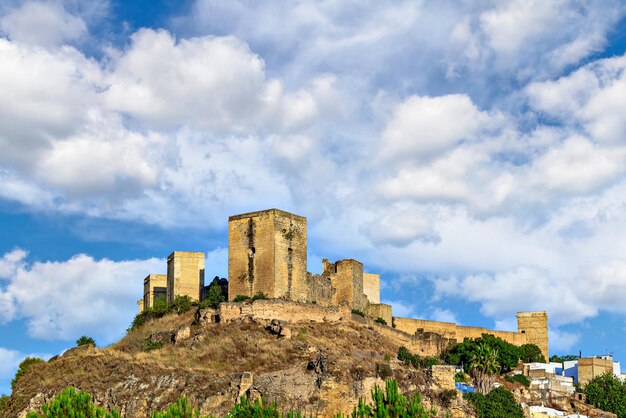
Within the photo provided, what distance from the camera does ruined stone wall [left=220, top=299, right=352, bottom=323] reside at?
54219 mm

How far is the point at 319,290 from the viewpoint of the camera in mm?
61750

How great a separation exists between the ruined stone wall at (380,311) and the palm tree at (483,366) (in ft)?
21.4

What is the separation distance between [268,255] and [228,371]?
37.7 feet

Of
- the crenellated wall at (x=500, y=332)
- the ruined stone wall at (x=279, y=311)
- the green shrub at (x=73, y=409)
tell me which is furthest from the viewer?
the crenellated wall at (x=500, y=332)

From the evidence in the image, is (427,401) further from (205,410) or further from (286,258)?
(286,258)

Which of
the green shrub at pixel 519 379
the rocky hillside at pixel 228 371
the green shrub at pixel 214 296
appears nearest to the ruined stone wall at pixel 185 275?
the green shrub at pixel 214 296

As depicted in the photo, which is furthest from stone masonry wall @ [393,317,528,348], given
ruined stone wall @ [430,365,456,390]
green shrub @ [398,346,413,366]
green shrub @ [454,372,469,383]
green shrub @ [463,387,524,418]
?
ruined stone wall @ [430,365,456,390]

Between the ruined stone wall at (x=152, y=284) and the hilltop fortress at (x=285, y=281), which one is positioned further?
the ruined stone wall at (x=152, y=284)

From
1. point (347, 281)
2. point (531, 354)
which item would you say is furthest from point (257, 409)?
point (531, 354)

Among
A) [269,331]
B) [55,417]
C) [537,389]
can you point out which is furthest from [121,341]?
[537,389]

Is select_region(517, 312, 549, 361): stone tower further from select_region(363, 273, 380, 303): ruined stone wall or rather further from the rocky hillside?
the rocky hillside

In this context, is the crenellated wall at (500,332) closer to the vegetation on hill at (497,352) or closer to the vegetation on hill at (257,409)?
the vegetation on hill at (497,352)

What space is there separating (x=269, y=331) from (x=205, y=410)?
8.48 meters

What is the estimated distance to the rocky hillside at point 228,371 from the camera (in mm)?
45375
